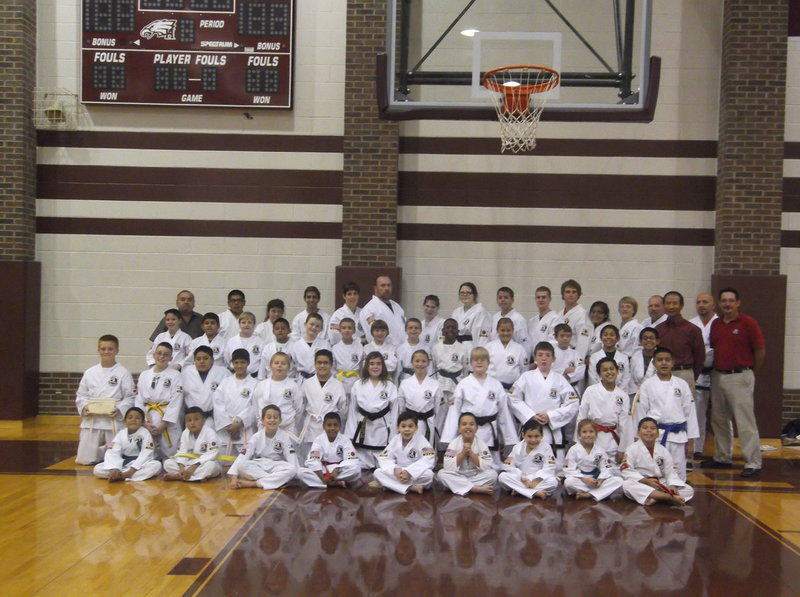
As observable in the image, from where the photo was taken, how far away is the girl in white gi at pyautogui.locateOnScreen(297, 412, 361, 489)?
24.9 ft

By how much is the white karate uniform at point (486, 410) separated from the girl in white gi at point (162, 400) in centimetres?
288

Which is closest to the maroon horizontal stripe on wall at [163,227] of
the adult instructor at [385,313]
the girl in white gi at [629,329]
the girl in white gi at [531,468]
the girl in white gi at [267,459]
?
the adult instructor at [385,313]

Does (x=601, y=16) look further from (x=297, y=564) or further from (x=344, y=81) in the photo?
(x=297, y=564)

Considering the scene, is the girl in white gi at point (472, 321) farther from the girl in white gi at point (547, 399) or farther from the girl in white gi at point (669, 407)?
the girl in white gi at point (669, 407)

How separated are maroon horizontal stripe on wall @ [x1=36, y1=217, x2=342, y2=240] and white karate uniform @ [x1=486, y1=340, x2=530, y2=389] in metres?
3.81

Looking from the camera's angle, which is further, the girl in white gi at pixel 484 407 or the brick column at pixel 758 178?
the brick column at pixel 758 178

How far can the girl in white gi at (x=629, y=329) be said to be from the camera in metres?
9.16

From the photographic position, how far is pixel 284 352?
9.05 meters

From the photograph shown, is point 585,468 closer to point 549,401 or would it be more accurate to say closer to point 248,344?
point 549,401

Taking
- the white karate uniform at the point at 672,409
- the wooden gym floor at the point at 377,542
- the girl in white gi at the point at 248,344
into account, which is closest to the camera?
the wooden gym floor at the point at 377,542

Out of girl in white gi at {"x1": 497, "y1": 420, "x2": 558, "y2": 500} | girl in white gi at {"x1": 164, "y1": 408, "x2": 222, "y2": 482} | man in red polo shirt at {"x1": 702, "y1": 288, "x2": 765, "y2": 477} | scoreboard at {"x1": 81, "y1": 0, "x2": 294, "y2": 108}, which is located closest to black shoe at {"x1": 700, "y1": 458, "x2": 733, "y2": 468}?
man in red polo shirt at {"x1": 702, "y1": 288, "x2": 765, "y2": 477}

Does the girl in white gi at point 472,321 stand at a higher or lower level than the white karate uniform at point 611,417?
higher

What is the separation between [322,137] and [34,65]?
13.6ft

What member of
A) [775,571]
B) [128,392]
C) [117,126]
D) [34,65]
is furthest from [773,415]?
[34,65]
